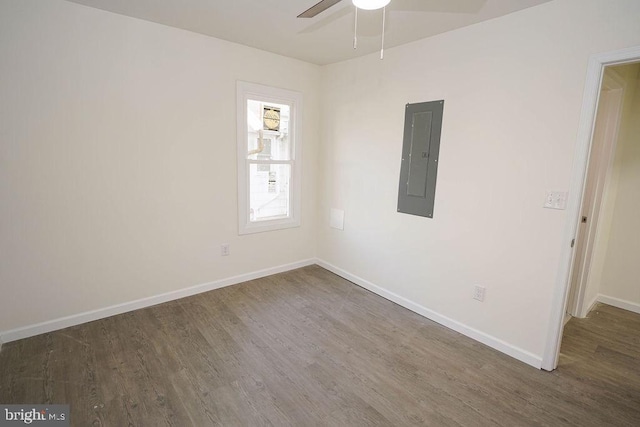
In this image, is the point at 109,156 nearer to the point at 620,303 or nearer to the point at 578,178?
the point at 578,178

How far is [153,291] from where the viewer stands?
2.94 meters

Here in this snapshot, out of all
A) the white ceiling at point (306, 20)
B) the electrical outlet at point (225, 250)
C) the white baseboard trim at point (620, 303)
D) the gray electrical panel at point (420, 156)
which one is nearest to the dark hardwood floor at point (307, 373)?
the white baseboard trim at point (620, 303)

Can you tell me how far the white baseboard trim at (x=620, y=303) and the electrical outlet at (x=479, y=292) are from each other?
1.87 metres

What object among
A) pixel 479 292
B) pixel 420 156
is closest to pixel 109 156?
pixel 420 156

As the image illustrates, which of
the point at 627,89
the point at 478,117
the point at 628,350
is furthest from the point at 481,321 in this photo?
A: the point at 627,89

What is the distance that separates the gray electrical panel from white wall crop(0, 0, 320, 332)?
63.9 inches

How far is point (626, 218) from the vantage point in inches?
121

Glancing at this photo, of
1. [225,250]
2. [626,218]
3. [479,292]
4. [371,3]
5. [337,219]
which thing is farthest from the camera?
[337,219]

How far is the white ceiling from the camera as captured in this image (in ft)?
7.00

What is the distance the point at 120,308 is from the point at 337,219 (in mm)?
2396
